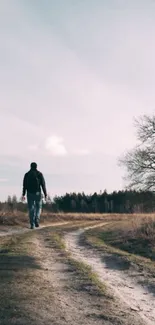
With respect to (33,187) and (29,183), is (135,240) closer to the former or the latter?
(33,187)

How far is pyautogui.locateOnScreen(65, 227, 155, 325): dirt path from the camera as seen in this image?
5393 mm

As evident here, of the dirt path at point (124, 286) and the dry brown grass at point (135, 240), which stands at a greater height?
the dry brown grass at point (135, 240)

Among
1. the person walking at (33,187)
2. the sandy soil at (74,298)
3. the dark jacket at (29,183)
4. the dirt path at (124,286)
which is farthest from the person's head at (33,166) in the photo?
the sandy soil at (74,298)

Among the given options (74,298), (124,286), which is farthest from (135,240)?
(74,298)

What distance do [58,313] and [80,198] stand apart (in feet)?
284

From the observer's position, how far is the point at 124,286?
6.74m

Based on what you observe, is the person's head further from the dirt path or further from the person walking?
the dirt path

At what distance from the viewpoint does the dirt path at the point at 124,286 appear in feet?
17.7

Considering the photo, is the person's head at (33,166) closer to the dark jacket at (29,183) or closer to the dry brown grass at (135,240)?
the dark jacket at (29,183)

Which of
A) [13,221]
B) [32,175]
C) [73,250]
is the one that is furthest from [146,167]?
[73,250]

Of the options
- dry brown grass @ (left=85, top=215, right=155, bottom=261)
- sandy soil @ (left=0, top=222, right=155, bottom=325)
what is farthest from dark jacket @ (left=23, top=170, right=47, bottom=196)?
sandy soil @ (left=0, top=222, right=155, bottom=325)

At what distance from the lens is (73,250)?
10.5 meters

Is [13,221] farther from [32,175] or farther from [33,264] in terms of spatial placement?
[33,264]

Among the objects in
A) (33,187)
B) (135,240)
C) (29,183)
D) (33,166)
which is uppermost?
(33,166)
